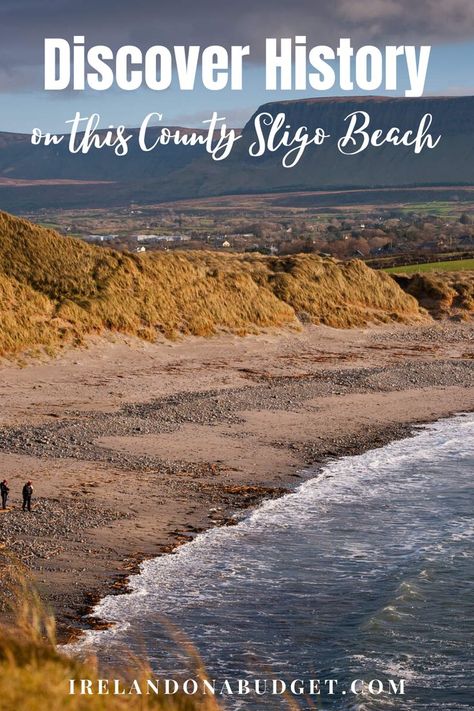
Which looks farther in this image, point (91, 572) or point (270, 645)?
point (91, 572)

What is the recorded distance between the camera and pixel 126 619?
45.2 feet

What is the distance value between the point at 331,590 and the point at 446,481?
7543 mm

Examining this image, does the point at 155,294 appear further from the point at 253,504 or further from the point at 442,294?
the point at 253,504

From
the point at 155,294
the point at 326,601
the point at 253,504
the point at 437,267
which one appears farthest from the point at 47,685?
the point at 437,267

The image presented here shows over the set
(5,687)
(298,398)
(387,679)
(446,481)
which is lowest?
(387,679)

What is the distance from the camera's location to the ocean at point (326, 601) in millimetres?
12469

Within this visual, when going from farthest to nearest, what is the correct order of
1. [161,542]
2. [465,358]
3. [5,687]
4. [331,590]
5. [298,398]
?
[465,358] → [298,398] → [161,542] → [331,590] → [5,687]

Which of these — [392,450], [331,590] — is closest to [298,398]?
[392,450]

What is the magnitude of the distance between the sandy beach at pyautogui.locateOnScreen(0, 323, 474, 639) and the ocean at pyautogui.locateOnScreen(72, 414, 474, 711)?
738 mm

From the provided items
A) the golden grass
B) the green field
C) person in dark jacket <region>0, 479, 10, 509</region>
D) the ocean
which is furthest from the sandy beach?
the green field

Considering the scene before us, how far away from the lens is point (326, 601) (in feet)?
48.7

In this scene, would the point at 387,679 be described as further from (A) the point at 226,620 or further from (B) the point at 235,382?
(B) the point at 235,382

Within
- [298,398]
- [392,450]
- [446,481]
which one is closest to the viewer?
[446,481]

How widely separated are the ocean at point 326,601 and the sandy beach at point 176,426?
738 mm
